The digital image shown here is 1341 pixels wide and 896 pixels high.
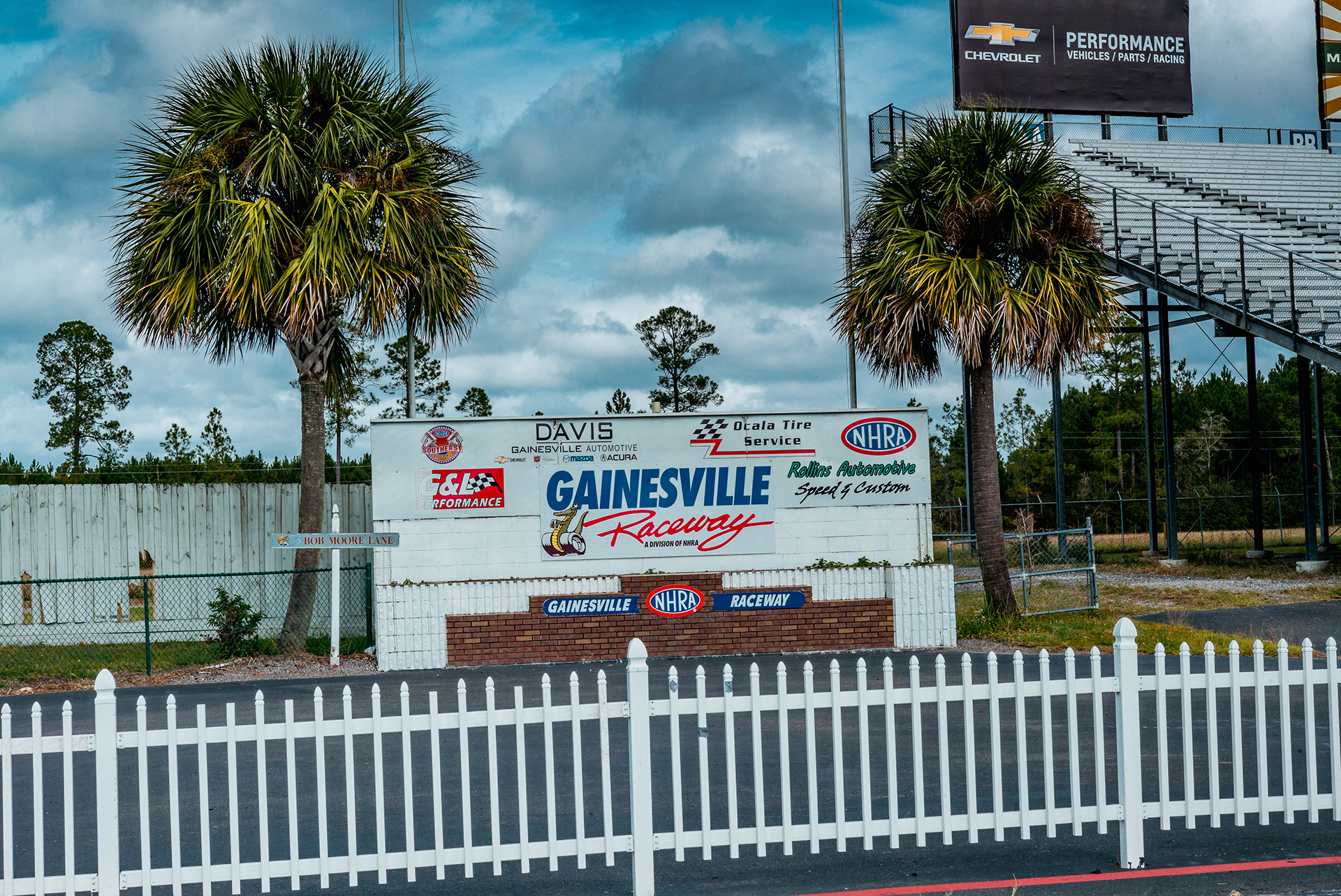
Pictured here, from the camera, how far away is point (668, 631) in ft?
49.1

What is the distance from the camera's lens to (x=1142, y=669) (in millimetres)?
12875

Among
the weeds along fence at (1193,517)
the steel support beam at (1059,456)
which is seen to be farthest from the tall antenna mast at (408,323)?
the weeds along fence at (1193,517)

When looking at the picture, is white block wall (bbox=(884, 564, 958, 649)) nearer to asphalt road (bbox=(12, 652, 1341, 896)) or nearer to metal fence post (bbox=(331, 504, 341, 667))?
asphalt road (bbox=(12, 652, 1341, 896))

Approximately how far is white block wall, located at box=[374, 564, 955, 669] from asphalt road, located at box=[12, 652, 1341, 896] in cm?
306

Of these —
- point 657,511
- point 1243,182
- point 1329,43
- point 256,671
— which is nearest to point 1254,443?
point 1243,182

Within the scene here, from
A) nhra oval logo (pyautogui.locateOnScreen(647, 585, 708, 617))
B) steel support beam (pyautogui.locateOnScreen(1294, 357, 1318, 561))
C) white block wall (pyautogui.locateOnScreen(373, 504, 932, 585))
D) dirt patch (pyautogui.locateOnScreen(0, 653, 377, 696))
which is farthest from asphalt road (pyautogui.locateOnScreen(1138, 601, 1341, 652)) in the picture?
dirt patch (pyautogui.locateOnScreen(0, 653, 377, 696))

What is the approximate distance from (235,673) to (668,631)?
5.61 meters

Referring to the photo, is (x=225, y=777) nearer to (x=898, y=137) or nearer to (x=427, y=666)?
(x=427, y=666)

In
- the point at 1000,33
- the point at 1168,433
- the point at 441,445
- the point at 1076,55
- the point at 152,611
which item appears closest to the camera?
the point at 441,445

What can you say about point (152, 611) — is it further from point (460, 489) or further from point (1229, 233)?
point (1229, 233)

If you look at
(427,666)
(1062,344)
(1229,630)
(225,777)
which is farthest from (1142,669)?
(225,777)

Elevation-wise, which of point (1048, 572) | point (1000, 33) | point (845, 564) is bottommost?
point (1048, 572)

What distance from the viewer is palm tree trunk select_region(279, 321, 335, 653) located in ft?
50.9

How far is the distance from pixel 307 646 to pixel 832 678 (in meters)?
11.9
